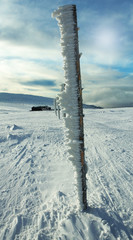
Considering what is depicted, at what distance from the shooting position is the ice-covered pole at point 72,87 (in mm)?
2643

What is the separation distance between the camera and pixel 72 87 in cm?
281

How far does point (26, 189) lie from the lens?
175 inches

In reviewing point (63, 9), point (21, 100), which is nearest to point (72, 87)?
point (63, 9)

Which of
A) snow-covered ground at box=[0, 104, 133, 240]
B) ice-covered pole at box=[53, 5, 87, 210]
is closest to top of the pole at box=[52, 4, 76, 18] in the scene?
ice-covered pole at box=[53, 5, 87, 210]

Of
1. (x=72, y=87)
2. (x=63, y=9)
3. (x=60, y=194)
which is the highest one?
(x=63, y=9)

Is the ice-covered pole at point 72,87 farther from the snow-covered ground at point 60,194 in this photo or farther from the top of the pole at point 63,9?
the snow-covered ground at point 60,194

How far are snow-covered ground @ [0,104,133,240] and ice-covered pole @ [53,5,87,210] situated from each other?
3.09ft

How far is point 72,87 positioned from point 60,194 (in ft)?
9.33

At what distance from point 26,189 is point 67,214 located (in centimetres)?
155

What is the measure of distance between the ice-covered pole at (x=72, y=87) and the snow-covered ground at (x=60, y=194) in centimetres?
94

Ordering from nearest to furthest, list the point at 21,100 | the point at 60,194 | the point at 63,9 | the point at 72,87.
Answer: the point at 63,9, the point at 72,87, the point at 60,194, the point at 21,100

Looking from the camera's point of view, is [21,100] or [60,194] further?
[21,100]

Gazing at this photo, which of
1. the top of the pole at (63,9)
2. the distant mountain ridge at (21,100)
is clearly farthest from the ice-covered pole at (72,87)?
the distant mountain ridge at (21,100)

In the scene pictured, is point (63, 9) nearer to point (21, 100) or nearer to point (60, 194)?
point (60, 194)
